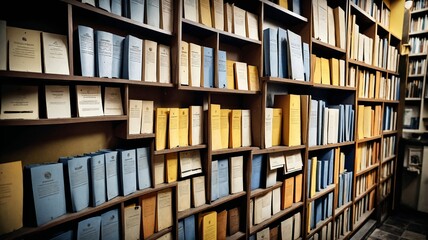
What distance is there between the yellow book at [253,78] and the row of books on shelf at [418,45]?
3619 millimetres

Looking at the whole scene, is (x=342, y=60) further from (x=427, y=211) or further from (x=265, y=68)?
(x=427, y=211)

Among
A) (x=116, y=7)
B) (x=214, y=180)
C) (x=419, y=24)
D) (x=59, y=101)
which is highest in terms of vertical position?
(x=419, y=24)

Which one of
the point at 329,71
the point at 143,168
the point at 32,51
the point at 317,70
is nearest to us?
the point at 32,51

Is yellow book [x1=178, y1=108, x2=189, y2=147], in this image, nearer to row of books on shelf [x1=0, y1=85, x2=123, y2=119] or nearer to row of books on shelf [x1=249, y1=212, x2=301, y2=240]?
row of books on shelf [x1=0, y1=85, x2=123, y2=119]

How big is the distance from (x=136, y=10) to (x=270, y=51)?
95cm

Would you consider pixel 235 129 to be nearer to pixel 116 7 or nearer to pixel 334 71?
pixel 116 7

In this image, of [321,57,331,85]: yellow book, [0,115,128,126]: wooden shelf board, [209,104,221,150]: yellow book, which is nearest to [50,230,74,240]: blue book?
[0,115,128,126]: wooden shelf board

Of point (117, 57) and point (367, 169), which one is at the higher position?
point (117, 57)

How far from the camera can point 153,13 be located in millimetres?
1255

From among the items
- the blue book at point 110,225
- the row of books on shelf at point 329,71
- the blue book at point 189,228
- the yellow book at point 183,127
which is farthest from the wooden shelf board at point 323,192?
the blue book at point 110,225

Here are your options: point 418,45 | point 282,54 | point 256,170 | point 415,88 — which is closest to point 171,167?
point 256,170

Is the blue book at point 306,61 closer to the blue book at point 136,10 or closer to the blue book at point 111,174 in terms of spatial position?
the blue book at point 136,10

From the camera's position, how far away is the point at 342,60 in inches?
90.2

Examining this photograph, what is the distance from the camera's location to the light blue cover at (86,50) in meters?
1.04
